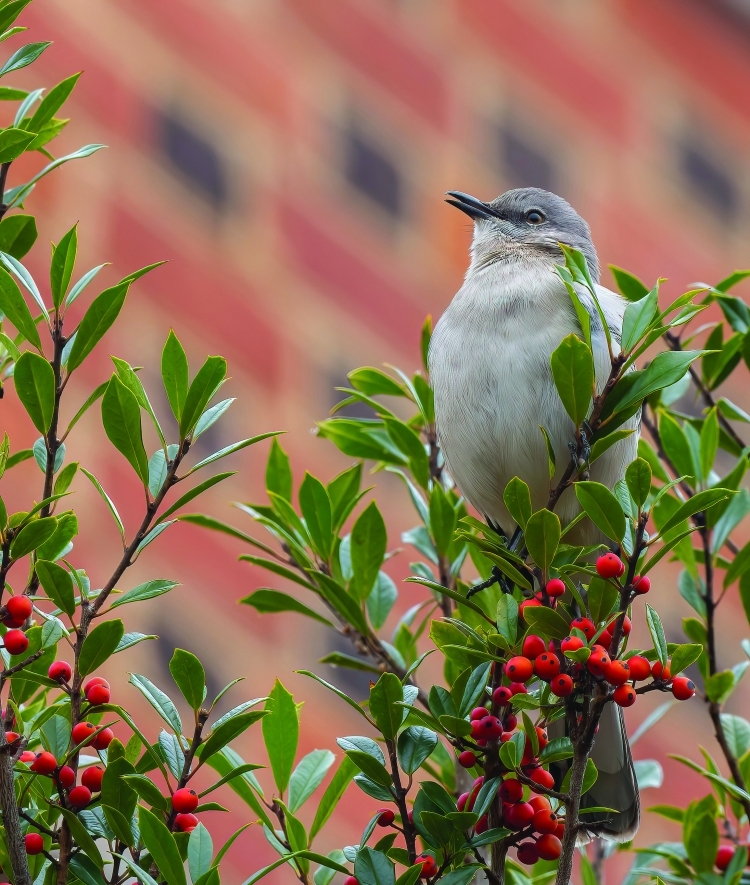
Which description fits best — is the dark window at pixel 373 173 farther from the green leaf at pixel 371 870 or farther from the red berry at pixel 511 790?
the green leaf at pixel 371 870

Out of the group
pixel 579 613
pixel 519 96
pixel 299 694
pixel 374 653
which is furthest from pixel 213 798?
pixel 519 96

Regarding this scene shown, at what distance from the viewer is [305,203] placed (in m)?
10.1

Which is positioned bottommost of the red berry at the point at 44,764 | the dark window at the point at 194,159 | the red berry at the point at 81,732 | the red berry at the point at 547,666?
the red berry at the point at 44,764

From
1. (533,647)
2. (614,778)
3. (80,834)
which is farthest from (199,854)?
(614,778)

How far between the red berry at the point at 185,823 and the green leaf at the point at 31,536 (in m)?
0.48

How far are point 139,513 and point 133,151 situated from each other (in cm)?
314

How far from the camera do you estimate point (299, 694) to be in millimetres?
8367

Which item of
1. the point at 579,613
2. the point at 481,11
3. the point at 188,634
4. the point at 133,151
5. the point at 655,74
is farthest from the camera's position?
the point at 655,74

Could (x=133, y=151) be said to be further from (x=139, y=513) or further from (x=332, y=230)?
(x=139, y=513)

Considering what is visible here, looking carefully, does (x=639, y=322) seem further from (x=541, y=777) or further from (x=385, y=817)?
(x=385, y=817)

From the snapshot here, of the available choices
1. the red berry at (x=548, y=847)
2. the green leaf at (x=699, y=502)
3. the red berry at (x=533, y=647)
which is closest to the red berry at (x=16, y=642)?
the red berry at (x=533, y=647)

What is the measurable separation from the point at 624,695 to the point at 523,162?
10.3 m

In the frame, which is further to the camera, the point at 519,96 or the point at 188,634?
the point at 519,96

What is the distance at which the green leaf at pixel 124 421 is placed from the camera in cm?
185
